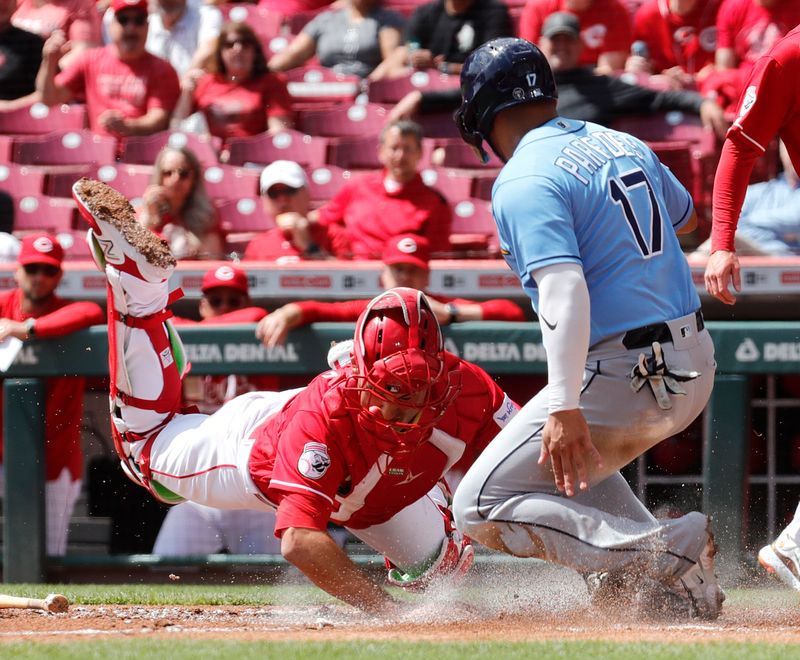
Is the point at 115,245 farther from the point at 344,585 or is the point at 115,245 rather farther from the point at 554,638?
the point at 554,638

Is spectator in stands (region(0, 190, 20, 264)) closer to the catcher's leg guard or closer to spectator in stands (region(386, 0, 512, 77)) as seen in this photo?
the catcher's leg guard

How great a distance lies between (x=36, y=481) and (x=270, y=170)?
6.31ft

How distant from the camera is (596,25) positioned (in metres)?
6.82

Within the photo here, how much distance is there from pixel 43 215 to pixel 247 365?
2238 millimetres

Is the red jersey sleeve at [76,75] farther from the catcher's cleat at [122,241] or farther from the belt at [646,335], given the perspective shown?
the belt at [646,335]

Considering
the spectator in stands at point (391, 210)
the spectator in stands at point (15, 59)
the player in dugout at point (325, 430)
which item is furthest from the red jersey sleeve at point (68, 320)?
the spectator in stands at point (15, 59)

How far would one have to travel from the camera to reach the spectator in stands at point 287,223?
583 centimetres

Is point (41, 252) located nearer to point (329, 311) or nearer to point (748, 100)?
point (329, 311)

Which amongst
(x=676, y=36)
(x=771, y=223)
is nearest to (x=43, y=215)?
(x=676, y=36)

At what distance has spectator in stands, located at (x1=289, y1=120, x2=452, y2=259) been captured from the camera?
591 centimetres

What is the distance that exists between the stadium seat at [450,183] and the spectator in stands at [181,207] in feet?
3.54

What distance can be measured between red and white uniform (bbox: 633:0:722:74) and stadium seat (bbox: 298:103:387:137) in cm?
150

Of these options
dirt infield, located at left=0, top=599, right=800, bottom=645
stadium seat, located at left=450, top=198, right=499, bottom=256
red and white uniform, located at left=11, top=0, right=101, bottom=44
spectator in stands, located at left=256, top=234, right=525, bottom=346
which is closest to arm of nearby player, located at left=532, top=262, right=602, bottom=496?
dirt infield, located at left=0, top=599, right=800, bottom=645

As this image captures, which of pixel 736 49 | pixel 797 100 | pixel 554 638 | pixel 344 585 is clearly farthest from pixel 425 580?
pixel 736 49
